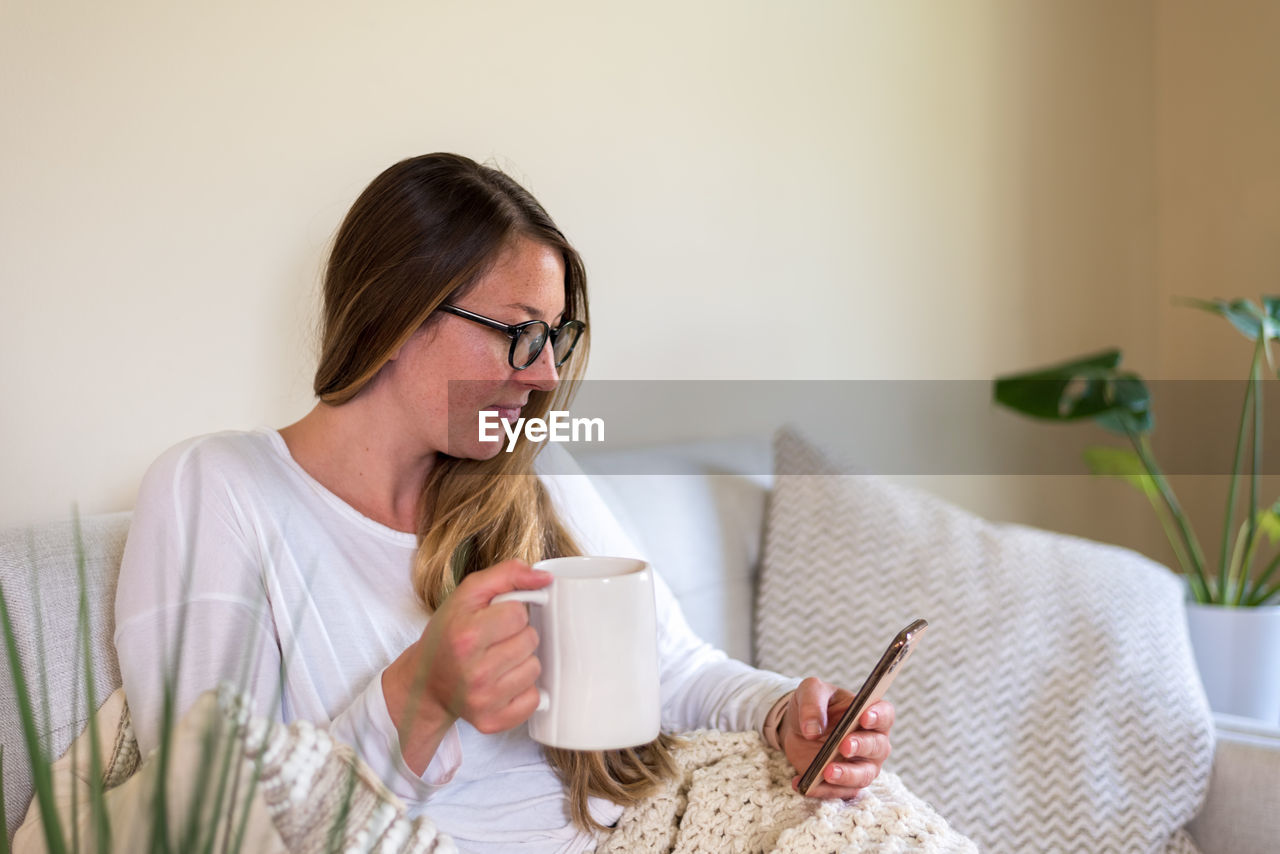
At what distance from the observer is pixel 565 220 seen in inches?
63.2

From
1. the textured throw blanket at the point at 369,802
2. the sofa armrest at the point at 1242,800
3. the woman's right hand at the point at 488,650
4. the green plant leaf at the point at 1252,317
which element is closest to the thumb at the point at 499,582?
the woman's right hand at the point at 488,650

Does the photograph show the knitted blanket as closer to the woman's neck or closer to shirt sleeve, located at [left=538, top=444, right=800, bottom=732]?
shirt sleeve, located at [left=538, top=444, right=800, bottom=732]

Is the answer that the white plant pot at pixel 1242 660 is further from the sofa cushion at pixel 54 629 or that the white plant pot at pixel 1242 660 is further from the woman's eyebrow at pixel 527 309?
the sofa cushion at pixel 54 629

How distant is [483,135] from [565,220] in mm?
181

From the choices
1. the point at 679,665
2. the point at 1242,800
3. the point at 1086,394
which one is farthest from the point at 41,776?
the point at 1086,394

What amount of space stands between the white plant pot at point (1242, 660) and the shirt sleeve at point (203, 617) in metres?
1.49

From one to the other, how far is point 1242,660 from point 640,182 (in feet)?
4.23

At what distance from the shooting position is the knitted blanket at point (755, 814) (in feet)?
2.71

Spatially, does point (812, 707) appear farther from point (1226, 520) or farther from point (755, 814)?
point (1226, 520)

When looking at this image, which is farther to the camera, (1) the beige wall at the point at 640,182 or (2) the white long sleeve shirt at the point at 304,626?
(1) the beige wall at the point at 640,182

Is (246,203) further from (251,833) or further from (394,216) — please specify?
(251,833)

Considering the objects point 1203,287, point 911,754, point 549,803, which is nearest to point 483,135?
point 549,803

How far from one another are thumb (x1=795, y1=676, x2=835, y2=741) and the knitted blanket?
0.05 metres

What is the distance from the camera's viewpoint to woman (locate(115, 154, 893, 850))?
2.91 ft
